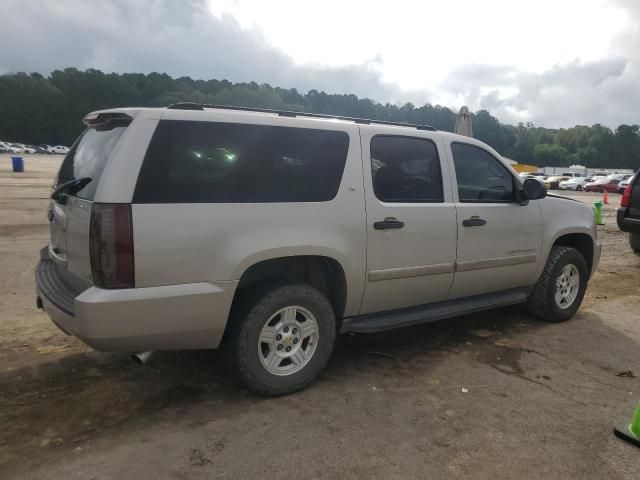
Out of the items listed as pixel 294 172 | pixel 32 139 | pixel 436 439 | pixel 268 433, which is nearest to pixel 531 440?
pixel 436 439

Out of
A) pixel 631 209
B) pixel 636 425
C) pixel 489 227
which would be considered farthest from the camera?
pixel 631 209

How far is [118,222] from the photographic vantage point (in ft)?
8.77

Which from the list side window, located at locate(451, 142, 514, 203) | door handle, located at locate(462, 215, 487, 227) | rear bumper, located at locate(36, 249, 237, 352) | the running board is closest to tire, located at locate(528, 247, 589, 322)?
the running board

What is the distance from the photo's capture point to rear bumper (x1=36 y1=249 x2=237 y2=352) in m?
2.71

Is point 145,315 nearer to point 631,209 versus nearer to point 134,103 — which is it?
point 631,209

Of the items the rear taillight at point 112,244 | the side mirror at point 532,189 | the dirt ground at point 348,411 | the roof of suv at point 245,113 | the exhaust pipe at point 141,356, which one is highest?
the roof of suv at point 245,113

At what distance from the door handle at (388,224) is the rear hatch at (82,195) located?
5.82 ft

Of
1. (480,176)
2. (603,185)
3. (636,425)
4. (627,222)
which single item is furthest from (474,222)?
(603,185)

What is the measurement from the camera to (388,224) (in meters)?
3.63

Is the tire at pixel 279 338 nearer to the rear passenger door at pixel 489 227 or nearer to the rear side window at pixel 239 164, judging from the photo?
the rear side window at pixel 239 164

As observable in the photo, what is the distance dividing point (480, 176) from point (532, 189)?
0.53 metres

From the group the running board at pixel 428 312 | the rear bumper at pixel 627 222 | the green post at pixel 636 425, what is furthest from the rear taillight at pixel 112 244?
the rear bumper at pixel 627 222

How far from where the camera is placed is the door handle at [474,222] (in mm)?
4129

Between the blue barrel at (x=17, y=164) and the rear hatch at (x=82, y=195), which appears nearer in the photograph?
the rear hatch at (x=82, y=195)
